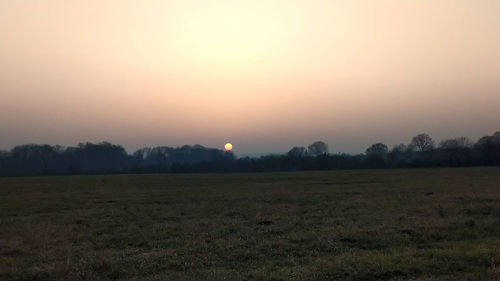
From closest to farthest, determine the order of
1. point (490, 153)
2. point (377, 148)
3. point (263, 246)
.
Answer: point (263, 246), point (490, 153), point (377, 148)

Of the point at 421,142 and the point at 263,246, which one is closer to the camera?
the point at 263,246

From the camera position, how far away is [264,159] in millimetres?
137625

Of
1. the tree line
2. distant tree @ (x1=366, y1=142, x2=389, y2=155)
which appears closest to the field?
the tree line

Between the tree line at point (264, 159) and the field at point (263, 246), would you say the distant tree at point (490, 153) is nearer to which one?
the tree line at point (264, 159)

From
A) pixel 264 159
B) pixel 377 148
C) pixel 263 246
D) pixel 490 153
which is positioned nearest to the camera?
pixel 263 246

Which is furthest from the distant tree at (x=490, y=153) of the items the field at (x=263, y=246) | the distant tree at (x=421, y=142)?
the field at (x=263, y=246)

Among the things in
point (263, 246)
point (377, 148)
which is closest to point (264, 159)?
point (377, 148)

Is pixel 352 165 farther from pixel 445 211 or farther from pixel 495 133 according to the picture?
pixel 445 211

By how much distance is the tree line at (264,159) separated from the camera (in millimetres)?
113688

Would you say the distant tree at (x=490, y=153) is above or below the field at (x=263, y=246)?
above

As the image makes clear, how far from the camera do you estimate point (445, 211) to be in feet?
62.1

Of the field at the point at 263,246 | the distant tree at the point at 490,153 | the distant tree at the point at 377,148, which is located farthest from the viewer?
the distant tree at the point at 377,148

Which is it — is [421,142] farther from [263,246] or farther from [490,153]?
[263,246]

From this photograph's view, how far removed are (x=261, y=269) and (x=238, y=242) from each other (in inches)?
136
